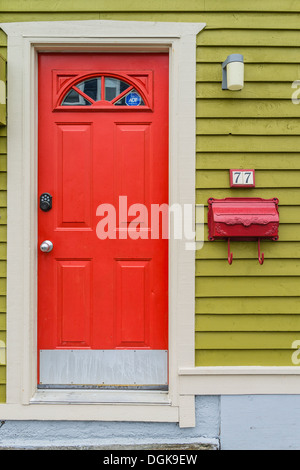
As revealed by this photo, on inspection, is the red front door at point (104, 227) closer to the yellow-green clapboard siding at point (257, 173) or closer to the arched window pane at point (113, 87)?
the arched window pane at point (113, 87)

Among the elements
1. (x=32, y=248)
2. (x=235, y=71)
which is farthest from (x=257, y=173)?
(x=32, y=248)

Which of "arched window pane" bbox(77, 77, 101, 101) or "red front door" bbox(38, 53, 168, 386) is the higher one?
"arched window pane" bbox(77, 77, 101, 101)

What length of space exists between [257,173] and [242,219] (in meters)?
0.34

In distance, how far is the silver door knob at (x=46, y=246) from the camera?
2.46 metres

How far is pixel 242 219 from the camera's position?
2.33 meters

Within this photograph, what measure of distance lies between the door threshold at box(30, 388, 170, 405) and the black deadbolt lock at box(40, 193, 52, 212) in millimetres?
1207

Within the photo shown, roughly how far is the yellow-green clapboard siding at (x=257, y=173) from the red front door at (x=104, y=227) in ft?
0.88

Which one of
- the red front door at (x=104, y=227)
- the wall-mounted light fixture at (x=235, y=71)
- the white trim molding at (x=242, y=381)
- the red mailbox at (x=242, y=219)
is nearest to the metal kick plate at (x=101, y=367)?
the red front door at (x=104, y=227)

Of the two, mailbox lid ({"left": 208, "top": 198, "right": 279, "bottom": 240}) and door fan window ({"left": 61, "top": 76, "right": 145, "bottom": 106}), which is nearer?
mailbox lid ({"left": 208, "top": 198, "right": 279, "bottom": 240})

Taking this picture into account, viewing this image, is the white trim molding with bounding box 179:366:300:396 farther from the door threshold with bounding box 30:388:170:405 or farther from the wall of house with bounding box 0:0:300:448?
the door threshold with bounding box 30:388:170:405

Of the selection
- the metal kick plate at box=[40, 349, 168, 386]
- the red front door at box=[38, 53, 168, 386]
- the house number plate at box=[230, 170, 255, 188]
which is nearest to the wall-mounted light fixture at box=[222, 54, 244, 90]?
the red front door at box=[38, 53, 168, 386]

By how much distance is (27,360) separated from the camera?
2412 millimetres

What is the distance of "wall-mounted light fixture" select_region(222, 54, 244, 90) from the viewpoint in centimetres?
228
